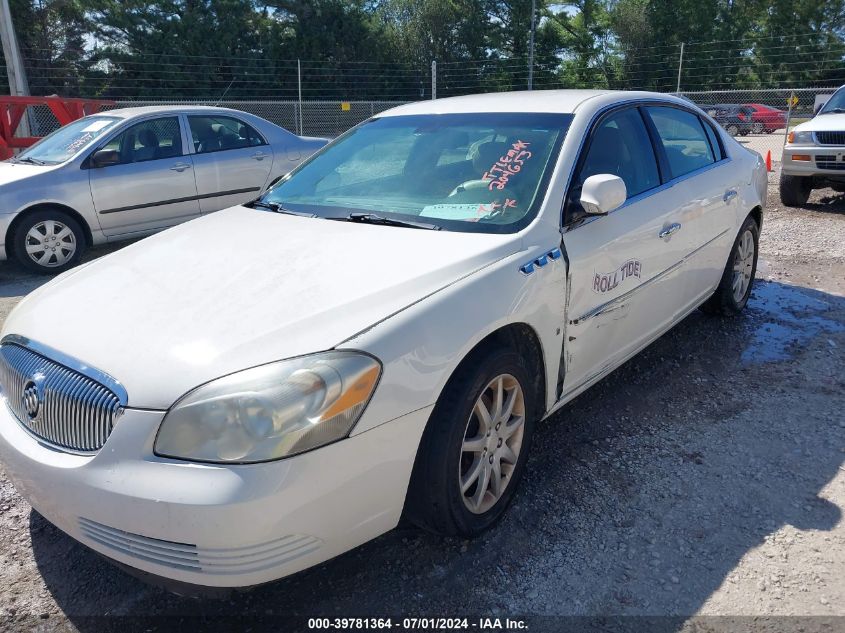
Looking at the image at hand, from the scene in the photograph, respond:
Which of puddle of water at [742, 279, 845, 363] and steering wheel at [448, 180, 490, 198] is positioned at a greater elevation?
steering wheel at [448, 180, 490, 198]

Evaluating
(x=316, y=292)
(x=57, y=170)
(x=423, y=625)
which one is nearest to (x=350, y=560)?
(x=423, y=625)

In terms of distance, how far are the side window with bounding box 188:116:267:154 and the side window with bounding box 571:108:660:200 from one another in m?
5.37

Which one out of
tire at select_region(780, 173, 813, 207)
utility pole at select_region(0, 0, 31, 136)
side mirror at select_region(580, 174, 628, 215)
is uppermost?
utility pole at select_region(0, 0, 31, 136)

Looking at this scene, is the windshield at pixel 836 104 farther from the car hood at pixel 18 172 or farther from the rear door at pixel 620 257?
the car hood at pixel 18 172

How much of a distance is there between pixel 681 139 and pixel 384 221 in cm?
217

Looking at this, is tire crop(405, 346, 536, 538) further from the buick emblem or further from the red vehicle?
the red vehicle

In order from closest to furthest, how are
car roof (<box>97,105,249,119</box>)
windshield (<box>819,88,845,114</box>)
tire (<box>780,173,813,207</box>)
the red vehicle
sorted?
car roof (<box>97,105,249,119</box>)
tire (<box>780,173,813,207</box>)
windshield (<box>819,88,845,114</box>)
the red vehicle

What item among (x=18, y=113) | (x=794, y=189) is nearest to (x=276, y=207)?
(x=794, y=189)

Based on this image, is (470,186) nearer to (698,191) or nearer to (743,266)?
(698,191)

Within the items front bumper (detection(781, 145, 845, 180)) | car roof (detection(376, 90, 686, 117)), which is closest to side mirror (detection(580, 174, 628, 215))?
car roof (detection(376, 90, 686, 117))

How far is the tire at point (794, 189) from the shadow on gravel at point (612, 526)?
608 cm

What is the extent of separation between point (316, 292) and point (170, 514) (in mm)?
847

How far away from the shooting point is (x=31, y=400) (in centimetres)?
231

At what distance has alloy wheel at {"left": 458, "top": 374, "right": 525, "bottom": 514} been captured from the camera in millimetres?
2572
